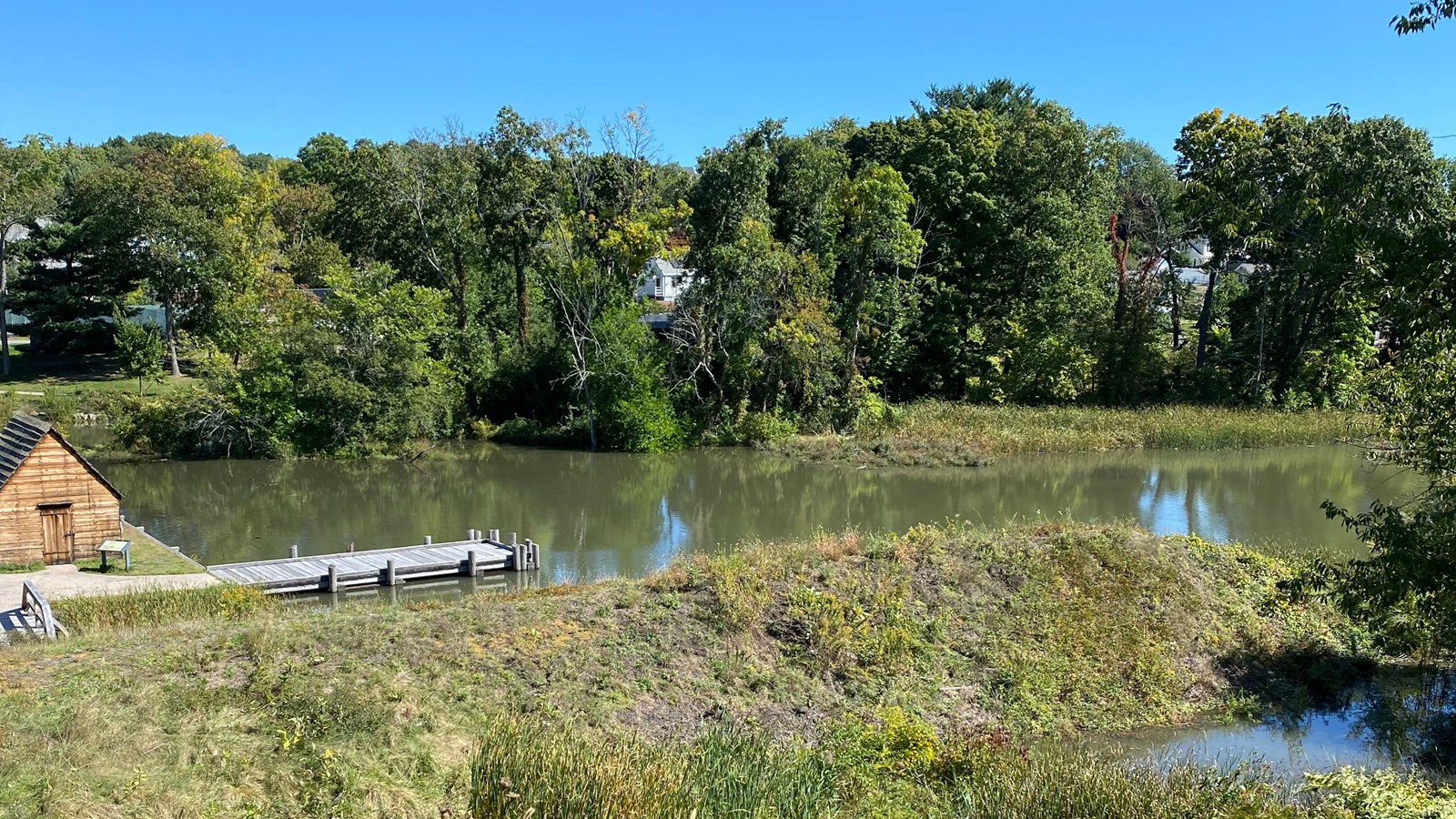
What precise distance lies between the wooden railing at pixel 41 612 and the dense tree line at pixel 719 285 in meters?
18.2

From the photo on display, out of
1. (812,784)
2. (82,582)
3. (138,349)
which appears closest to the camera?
(812,784)

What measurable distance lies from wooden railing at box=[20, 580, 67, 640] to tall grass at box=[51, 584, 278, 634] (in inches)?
11.1

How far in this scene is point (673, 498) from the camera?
3011 cm

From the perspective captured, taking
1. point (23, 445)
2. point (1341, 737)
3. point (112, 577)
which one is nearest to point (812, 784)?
point (1341, 737)

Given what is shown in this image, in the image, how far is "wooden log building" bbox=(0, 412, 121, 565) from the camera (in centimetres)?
1888

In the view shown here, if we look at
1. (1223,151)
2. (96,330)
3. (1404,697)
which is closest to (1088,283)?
(1223,151)

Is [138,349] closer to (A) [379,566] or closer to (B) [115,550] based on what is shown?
(B) [115,550]

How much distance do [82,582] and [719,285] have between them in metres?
24.1

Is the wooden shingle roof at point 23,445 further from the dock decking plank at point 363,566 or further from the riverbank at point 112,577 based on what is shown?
the dock decking plank at point 363,566

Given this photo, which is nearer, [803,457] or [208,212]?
[803,457]

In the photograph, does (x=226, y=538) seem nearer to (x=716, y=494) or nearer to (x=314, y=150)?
(x=716, y=494)

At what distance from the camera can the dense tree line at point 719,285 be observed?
3559 cm

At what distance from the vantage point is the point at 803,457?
3634cm

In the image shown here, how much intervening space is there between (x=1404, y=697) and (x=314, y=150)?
87966 mm
